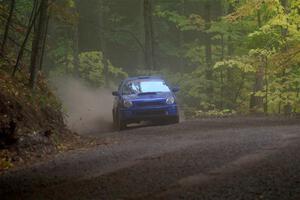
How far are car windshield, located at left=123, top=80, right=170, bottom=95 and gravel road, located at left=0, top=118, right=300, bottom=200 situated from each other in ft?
21.8

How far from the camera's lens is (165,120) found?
20.7 metres

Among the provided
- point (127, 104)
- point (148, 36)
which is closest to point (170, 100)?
point (127, 104)

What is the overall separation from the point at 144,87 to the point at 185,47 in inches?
877

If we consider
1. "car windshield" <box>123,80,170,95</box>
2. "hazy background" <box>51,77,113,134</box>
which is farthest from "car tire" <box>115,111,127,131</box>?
"hazy background" <box>51,77,113,134</box>

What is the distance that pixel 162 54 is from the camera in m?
47.2

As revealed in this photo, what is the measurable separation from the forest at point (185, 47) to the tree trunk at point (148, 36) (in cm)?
6

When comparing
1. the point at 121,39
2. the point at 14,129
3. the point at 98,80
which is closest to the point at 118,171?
the point at 14,129

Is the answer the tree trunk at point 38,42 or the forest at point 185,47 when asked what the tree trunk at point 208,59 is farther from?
the tree trunk at point 38,42

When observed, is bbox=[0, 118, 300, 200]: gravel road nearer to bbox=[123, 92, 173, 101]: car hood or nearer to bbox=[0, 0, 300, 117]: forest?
bbox=[0, 0, 300, 117]: forest

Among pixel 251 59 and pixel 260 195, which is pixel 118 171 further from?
pixel 251 59

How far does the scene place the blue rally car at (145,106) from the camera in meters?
19.8

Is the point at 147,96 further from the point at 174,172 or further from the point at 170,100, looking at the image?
the point at 174,172

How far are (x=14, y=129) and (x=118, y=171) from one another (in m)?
4.44

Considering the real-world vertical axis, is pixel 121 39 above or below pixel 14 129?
above
